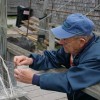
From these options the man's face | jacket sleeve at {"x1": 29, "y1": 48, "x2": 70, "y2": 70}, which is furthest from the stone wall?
the man's face

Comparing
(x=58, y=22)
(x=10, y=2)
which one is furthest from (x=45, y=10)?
(x=10, y=2)

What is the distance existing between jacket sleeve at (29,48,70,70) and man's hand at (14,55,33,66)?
1.9 inches

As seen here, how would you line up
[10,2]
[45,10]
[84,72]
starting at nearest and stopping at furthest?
[84,72] → [45,10] → [10,2]

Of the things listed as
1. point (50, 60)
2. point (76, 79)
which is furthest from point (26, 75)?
point (50, 60)

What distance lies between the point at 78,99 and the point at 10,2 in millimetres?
16621

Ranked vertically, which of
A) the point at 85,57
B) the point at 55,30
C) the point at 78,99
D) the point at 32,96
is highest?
the point at 55,30

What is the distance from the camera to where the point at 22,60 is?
Result: 242 centimetres

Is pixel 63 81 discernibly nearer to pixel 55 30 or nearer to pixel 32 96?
pixel 55 30

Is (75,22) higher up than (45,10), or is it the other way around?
(75,22)

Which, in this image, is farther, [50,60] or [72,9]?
[72,9]

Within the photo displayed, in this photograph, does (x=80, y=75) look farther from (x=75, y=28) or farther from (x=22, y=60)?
(x=22, y=60)

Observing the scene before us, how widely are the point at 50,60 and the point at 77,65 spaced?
0.50 metres

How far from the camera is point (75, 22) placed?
1.99 meters

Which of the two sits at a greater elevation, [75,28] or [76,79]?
[75,28]
